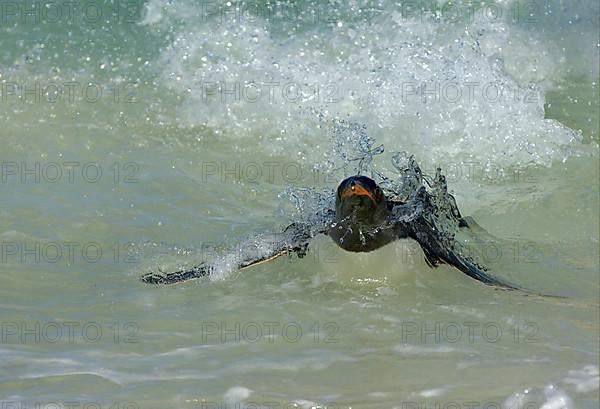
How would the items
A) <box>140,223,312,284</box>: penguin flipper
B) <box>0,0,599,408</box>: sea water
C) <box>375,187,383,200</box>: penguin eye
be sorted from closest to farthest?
<box>0,0,599,408</box>: sea water
<box>140,223,312,284</box>: penguin flipper
<box>375,187,383,200</box>: penguin eye

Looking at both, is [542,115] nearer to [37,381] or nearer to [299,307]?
[299,307]

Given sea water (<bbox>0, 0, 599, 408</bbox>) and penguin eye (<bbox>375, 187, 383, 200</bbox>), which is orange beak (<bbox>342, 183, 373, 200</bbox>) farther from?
sea water (<bbox>0, 0, 599, 408</bbox>)

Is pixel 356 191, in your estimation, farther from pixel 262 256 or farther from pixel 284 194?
pixel 284 194

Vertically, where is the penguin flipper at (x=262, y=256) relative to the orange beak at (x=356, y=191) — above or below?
below

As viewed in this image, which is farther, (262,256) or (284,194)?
(284,194)

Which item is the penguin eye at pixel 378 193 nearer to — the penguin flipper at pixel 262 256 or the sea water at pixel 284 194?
the sea water at pixel 284 194

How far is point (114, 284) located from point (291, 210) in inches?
64.6

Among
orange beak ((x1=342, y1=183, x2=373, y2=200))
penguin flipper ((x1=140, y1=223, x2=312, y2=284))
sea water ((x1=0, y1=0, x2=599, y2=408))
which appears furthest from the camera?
orange beak ((x1=342, y1=183, x2=373, y2=200))

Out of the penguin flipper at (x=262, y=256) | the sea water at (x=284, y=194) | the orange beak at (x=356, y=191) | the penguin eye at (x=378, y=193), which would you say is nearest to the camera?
the sea water at (x=284, y=194)

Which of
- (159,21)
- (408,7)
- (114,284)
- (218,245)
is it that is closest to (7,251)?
(114,284)

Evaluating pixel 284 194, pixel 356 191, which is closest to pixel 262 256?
pixel 356 191

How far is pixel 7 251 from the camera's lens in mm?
5172

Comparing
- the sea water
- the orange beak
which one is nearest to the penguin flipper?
the sea water

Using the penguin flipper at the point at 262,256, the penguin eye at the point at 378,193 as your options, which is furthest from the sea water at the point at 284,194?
the penguin eye at the point at 378,193
